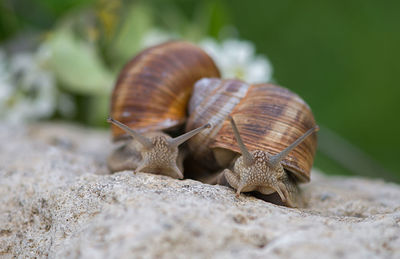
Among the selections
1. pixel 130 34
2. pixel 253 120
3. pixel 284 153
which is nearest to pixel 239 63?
Answer: pixel 130 34

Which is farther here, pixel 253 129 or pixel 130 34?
pixel 130 34

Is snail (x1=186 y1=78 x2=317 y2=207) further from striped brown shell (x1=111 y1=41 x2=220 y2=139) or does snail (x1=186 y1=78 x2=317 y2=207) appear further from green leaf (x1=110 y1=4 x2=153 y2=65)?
green leaf (x1=110 y1=4 x2=153 y2=65)

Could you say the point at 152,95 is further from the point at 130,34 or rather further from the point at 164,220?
the point at 130,34

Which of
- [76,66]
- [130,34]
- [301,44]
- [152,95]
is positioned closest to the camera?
[152,95]

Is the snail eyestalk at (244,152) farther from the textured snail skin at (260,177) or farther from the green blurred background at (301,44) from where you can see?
the green blurred background at (301,44)

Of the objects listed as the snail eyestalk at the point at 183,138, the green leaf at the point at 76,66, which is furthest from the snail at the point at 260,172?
the green leaf at the point at 76,66

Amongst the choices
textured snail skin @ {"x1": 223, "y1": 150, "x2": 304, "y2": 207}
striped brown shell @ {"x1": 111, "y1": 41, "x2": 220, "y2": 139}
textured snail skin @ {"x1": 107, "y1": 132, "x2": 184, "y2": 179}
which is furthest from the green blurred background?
textured snail skin @ {"x1": 223, "y1": 150, "x2": 304, "y2": 207}
